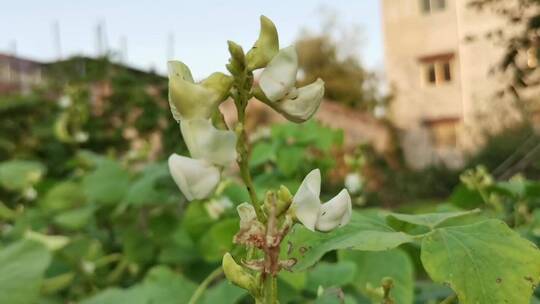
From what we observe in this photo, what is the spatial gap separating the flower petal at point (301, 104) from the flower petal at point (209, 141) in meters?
0.05

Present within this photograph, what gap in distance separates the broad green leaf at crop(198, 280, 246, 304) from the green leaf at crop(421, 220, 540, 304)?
425 mm

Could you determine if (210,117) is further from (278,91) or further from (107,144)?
(107,144)

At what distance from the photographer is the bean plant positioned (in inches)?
19.2

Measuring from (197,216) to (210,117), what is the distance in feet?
3.21

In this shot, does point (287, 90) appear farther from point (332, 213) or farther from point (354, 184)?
point (354, 184)

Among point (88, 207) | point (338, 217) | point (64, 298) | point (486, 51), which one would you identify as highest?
point (486, 51)

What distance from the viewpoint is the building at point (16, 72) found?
7.79m

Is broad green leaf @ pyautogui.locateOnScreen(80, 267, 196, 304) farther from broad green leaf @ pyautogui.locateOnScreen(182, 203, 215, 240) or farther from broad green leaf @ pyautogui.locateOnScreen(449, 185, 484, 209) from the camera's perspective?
broad green leaf @ pyautogui.locateOnScreen(449, 185, 484, 209)

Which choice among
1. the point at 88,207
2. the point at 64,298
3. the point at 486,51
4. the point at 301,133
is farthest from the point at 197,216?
the point at 486,51

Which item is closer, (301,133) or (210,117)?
(210,117)

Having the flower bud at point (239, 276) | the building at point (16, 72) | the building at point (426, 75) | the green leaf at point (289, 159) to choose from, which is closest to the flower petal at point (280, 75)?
the flower bud at point (239, 276)

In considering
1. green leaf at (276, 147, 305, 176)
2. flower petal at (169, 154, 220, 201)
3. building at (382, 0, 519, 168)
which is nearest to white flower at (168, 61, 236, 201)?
flower petal at (169, 154, 220, 201)

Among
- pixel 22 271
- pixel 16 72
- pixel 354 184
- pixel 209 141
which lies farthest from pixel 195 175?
pixel 16 72

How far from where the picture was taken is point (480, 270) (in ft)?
1.80
